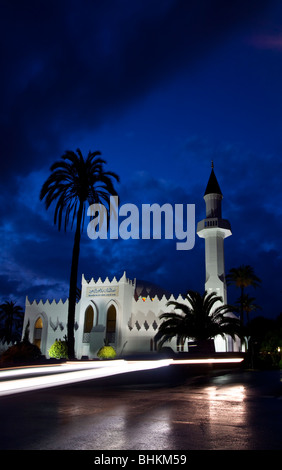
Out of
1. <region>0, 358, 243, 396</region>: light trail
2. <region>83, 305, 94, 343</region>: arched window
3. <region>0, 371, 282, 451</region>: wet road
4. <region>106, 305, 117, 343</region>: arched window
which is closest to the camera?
<region>0, 371, 282, 451</region>: wet road

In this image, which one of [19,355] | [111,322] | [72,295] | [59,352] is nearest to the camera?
[19,355]

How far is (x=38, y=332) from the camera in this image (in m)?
43.7

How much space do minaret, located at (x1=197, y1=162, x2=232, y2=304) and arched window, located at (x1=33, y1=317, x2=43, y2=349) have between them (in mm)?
18559

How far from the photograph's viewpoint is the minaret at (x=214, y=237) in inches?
1578

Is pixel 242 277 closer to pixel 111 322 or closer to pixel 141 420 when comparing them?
pixel 111 322

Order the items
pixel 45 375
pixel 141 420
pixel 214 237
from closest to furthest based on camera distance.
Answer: pixel 141 420 → pixel 45 375 → pixel 214 237

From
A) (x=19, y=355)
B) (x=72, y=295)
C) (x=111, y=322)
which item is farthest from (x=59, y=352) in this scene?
(x=111, y=322)

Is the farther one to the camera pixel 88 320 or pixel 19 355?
pixel 88 320

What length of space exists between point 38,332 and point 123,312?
1112 cm

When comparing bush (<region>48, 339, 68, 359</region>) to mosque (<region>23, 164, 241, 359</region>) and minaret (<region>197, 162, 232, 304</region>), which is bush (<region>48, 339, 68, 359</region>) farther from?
minaret (<region>197, 162, 232, 304</region>)

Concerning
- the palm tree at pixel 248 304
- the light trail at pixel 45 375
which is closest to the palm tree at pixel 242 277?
the palm tree at pixel 248 304

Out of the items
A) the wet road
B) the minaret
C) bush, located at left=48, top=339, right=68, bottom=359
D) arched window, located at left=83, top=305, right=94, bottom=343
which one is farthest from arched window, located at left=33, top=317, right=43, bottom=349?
the wet road

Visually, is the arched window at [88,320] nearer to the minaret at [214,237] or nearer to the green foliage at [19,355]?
the minaret at [214,237]

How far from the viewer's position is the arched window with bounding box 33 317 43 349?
142 ft
